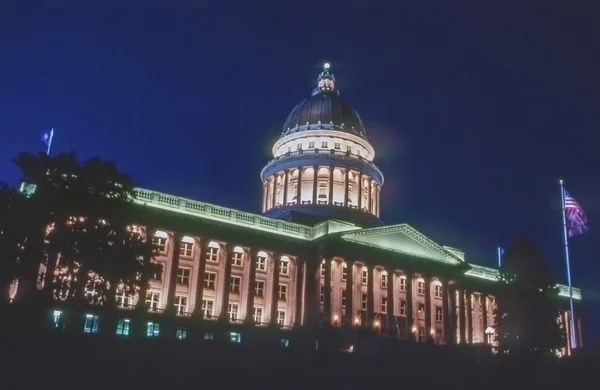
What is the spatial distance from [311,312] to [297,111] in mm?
47005

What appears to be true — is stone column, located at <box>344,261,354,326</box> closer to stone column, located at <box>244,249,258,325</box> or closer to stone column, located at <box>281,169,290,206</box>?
stone column, located at <box>244,249,258,325</box>

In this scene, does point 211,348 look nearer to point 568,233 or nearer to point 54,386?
point 54,386

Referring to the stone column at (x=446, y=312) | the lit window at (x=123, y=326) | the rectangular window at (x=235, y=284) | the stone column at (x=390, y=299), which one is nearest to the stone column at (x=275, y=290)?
the rectangular window at (x=235, y=284)

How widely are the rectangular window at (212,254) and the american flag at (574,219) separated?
39.2 meters

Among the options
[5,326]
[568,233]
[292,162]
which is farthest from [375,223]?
[5,326]

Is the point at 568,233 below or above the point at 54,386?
above

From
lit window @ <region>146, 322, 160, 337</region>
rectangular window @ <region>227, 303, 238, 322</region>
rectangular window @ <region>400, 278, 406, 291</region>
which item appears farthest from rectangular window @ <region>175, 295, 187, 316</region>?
rectangular window @ <region>400, 278, 406, 291</region>

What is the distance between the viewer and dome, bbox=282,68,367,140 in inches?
4188

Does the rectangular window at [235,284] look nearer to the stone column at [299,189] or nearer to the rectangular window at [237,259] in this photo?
the rectangular window at [237,259]

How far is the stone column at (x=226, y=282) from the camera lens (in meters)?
69.5

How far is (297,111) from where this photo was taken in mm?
111000

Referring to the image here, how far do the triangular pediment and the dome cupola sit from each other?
13107 millimetres

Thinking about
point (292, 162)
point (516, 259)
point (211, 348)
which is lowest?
point (211, 348)

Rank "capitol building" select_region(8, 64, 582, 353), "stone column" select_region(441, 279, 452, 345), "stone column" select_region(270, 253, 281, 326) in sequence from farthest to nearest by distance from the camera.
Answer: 1. "stone column" select_region(441, 279, 452, 345)
2. "stone column" select_region(270, 253, 281, 326)
3. "capitol building" select_region(8, 64, 582, 353)
